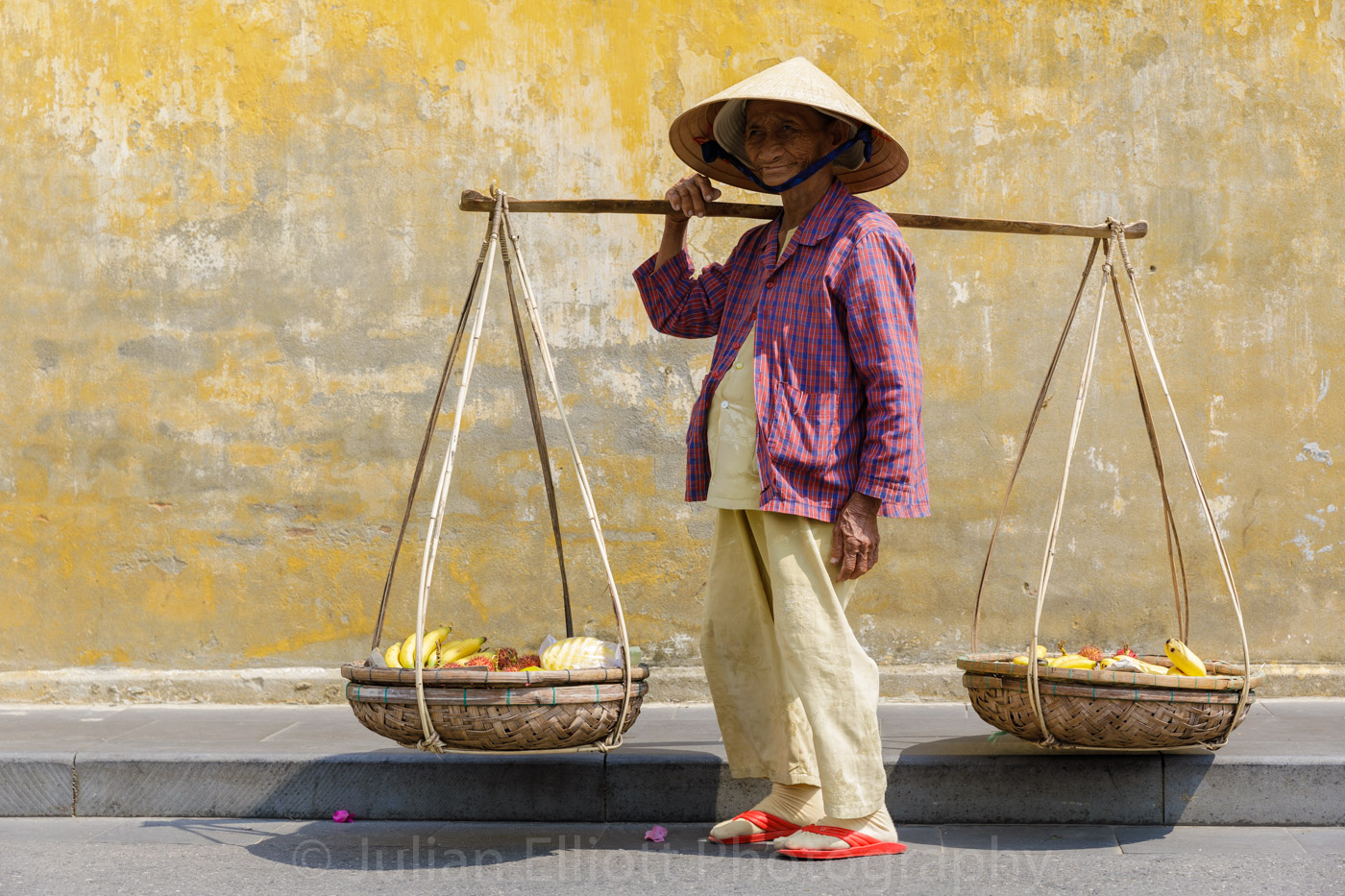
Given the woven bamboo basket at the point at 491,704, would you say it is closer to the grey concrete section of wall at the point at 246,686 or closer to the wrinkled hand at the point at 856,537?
the wrinkled hand at the point at 856,537

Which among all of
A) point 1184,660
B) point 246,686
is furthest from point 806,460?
point 246,686

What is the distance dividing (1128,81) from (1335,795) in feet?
9.70

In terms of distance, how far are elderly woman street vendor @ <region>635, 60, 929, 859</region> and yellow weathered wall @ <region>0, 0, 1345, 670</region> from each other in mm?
1739

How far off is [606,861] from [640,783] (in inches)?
19.5

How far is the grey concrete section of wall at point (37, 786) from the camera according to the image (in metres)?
3.75

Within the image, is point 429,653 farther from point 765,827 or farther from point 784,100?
point 784,100

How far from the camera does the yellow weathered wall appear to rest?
5008 millimetres

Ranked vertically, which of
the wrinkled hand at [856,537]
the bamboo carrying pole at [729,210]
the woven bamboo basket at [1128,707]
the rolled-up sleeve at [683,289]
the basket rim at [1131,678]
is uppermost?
the bamboo carrying pole at [729,210]

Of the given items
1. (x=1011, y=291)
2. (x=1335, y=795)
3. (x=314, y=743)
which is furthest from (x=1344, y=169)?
(x=314, y=743)

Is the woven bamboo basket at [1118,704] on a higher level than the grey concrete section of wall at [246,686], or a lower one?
higher

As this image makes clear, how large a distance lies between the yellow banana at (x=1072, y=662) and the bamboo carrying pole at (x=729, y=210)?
125cm

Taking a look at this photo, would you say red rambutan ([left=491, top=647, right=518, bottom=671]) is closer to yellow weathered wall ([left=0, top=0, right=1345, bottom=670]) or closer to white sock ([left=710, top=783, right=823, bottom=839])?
white sock ([left=710, top=783, right=823, bottom=839])

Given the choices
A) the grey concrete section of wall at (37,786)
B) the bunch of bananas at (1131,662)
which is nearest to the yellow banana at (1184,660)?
the bunch of bananas at (1131,662)

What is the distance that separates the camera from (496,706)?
2.97 meters
